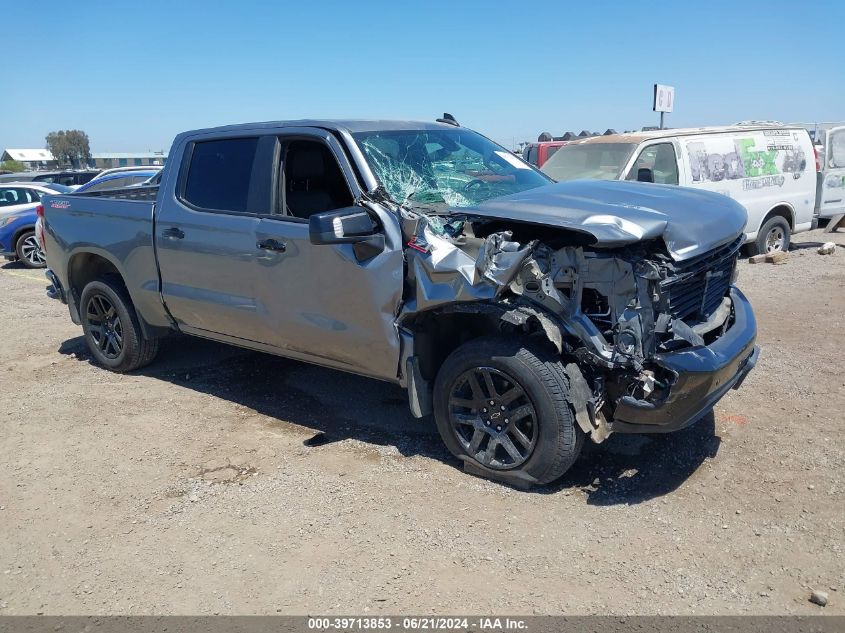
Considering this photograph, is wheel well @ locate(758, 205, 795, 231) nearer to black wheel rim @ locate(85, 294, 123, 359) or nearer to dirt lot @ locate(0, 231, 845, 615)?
dirt lot @ locate(0, 231, 845, 615)

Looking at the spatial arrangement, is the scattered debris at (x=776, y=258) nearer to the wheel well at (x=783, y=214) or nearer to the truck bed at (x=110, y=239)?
the wheel well at (x=783, y=214)

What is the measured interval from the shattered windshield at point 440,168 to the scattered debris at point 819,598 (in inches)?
102

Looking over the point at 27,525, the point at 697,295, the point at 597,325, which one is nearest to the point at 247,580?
the point at 27,525

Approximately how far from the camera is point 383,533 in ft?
11.5

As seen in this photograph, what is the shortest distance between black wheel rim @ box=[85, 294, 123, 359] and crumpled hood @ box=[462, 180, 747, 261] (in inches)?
141

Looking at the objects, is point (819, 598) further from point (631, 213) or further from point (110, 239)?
point (110, 239)

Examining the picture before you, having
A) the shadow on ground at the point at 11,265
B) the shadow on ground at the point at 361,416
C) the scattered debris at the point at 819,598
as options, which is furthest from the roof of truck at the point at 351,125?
the shadow on ground at the point at 11,265

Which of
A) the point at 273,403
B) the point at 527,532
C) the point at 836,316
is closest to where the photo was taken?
the point at 527,532

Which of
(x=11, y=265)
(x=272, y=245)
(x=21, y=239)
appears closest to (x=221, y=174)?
(x=272, y=245)

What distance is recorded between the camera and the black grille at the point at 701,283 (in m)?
3.47

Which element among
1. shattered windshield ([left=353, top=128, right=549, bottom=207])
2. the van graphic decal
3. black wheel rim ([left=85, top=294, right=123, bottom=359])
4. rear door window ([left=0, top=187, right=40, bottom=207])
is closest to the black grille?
shattered windshield ([left=353, top=128, right=549, bottom=207])

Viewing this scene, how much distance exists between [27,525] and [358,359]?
76.8 inches

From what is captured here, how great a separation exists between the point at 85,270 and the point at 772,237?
359 inches

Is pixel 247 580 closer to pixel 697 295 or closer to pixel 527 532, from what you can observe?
pixel 527 532
